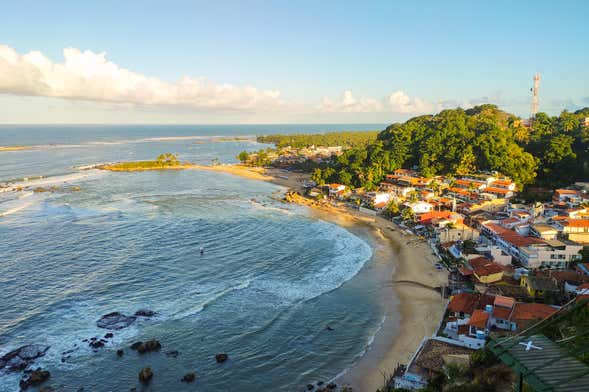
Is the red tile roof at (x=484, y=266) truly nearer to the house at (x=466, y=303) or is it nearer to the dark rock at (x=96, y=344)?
the house at (x=466, y=303)

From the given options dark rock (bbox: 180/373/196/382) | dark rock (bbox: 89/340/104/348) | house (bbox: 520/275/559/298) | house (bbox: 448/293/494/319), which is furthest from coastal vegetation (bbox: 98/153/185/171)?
house (bbox: 520/275/559/298)

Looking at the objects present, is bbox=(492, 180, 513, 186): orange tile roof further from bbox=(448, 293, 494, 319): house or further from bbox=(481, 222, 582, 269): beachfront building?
bbox=(448, 293, 494, 319): house

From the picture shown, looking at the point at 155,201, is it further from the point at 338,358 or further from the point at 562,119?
the point at 562,119

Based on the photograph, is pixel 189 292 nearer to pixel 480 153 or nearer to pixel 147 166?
pixel 480 153

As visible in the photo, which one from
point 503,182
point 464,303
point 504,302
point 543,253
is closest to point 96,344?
point 464,303

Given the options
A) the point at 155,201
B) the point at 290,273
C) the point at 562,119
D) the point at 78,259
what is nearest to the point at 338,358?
the point at 290,273

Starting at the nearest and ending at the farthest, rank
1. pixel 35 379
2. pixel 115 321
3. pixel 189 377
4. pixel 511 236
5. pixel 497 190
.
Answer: pixel 35 379
pixel 189 377
pixel 115 321
pixel 511 236
pixel 497 190
